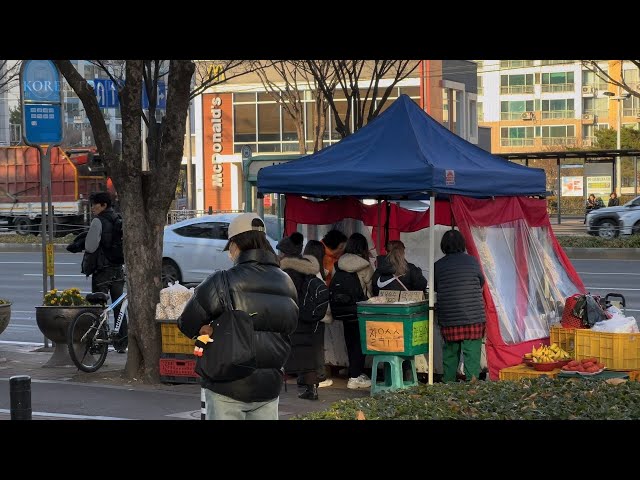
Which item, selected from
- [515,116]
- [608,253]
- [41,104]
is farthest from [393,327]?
[515,116]

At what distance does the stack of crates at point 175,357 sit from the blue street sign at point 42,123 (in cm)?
386

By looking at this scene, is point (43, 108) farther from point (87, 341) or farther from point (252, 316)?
point (252, 316)

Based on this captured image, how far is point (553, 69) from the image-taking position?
9325 cm

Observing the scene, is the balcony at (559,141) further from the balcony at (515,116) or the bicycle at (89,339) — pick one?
the bicycle at (89,339)

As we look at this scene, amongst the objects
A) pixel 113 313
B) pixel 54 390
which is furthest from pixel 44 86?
pixel 54 390

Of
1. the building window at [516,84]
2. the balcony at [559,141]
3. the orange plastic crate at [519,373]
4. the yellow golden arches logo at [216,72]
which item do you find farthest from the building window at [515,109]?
the orange plastic crate at [519,373]

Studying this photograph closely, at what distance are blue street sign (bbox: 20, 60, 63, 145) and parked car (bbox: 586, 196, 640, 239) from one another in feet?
75.4

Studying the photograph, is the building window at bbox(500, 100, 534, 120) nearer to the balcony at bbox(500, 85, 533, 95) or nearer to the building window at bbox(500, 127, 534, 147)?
the balcony at bbox(500, 85, 533, 95)

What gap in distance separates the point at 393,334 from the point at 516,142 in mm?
87430

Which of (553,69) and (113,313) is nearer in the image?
(113,313)

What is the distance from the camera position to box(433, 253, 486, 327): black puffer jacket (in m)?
10.6

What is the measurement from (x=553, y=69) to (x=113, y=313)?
85377 millimetres
